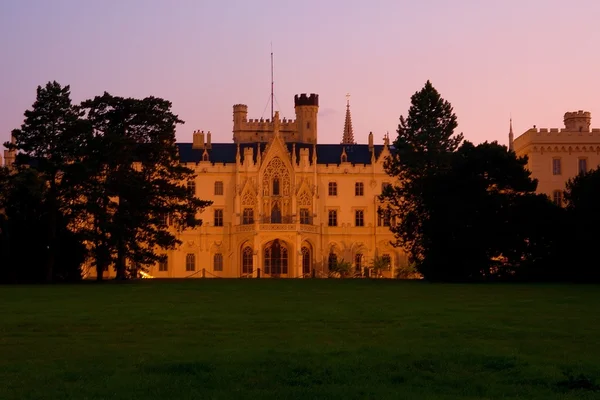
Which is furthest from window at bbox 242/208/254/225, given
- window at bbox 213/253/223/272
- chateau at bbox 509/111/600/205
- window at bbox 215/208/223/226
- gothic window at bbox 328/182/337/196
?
chateau at bbox 509/111/600/205

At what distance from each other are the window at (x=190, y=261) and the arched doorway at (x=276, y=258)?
7.64m

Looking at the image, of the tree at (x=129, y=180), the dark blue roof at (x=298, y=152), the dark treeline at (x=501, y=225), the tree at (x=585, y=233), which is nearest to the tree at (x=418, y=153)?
the dark treeline at (x=501, y=225)

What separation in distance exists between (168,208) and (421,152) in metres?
20.5

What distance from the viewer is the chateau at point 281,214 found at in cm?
10138

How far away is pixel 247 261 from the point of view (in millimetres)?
101750

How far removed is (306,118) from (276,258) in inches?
829

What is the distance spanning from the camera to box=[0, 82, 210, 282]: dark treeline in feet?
196

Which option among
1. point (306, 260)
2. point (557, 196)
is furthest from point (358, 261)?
point (557, 196)

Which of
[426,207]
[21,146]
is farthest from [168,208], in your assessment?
[426,207]

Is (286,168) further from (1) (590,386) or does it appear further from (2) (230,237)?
(1) (590,386)

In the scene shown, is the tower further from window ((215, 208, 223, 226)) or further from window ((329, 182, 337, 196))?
window ((215, 208, 223, 226))

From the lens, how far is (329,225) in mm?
105375

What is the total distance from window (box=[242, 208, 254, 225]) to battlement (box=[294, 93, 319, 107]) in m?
17.8

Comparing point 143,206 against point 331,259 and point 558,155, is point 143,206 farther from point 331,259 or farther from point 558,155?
point 558,155
